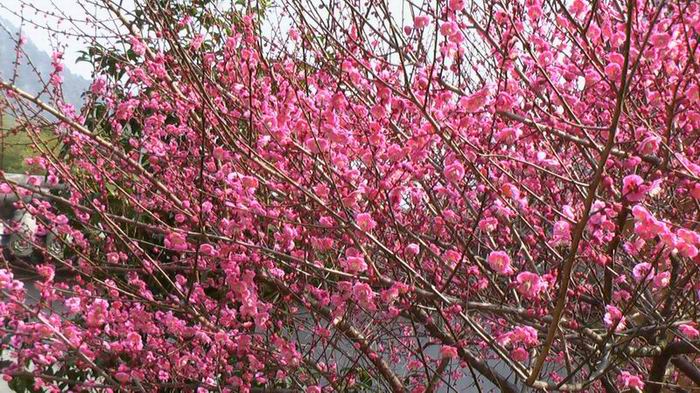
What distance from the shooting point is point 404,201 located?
4105mm

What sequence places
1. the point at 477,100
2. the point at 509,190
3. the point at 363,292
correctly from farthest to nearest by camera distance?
1. the point at 509,190
2. the point at 363,292
3. the point at 477,100

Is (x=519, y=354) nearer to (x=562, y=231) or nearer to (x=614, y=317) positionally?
(x=614, y=317)

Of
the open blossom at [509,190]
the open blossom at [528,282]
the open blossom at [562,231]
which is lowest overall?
the open blossom at [528,282]

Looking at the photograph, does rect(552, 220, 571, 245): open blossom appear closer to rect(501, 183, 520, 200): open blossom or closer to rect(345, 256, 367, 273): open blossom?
rect(501, 183, 520, 200): open blossom

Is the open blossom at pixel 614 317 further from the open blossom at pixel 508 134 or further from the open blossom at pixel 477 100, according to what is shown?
the open blossom at pixel 477 100

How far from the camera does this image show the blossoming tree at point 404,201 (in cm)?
297

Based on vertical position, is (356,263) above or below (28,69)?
below

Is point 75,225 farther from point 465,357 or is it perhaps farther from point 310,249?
point 465,357

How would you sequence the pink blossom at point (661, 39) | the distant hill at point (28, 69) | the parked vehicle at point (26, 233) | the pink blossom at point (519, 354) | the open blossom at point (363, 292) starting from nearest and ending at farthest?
the pink blossom at point (661, 39) → the open blossom at point (363, 292) → the pink blossom at point (519, 354) → the parked vehicle at point (26, 233) → the distant hill at point (28, 69)

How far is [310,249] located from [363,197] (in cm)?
81

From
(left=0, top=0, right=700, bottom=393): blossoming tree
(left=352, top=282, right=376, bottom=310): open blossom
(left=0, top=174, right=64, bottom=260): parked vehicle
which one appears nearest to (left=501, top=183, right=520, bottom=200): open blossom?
(left=0, top=0, right=700, bottom=393): blossoming tree

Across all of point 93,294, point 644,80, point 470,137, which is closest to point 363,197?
point 470,137

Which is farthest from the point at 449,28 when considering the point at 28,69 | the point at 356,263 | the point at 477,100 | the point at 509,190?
the point at 28,69

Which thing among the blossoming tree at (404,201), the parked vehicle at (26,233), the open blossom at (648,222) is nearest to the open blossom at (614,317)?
the blossoming tree at (404,201)
